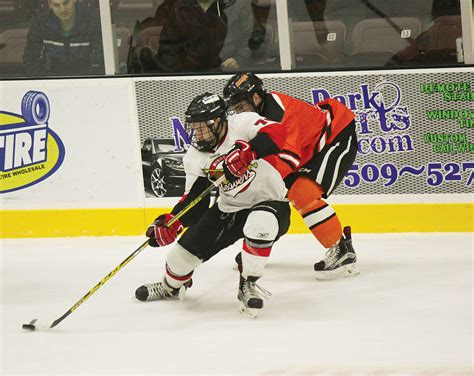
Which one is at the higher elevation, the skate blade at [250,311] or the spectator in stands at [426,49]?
the spectator in stands at [426,49]

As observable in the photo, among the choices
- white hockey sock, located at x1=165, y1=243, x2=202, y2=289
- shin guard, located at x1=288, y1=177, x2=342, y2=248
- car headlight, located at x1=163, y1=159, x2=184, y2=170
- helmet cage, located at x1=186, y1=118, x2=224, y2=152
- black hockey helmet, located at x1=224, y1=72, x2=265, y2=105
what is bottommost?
white hockey sock, located at x1=165, y1=243, x2=202, y2=289

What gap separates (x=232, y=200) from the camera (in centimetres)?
407

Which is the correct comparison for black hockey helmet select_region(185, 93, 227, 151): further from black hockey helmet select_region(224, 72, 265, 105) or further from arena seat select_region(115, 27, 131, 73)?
arena seat select_region(115, 27, 131, 73)

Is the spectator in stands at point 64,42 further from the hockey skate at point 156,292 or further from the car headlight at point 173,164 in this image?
the hockey skate at point 156,292

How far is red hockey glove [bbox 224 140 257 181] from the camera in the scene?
3801 millimetres

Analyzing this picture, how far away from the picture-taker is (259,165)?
3979 millimetres

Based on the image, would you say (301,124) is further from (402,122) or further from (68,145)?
(68,145)

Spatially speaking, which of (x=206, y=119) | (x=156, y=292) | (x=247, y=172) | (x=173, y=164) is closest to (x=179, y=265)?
(x=156, y=292)

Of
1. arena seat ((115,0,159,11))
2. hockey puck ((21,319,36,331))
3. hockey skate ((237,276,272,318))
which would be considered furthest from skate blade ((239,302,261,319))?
arena seat ((115,0,159,11))

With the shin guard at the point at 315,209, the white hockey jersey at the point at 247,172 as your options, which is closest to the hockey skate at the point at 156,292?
the white hockey jersey at the point at 247,172

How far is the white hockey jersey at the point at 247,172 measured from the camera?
3955mm

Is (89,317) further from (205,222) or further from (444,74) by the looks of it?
(444,74)

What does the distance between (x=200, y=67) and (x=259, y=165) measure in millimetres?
1646

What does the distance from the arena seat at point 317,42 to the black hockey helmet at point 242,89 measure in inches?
42.2
